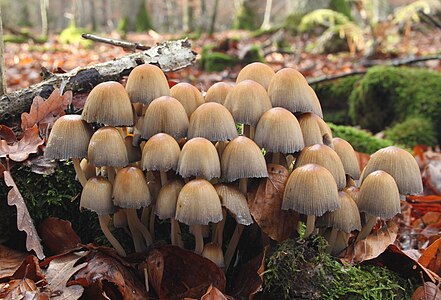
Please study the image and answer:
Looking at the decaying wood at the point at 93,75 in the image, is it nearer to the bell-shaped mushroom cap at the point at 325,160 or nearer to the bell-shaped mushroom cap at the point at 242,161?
the bell-shaped mushroom cap at the point at 242,161

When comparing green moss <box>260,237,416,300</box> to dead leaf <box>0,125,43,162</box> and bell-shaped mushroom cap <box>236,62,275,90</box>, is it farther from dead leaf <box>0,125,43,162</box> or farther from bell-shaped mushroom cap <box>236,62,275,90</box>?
dead leaf <box>0,125,43,162</box>

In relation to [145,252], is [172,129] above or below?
above

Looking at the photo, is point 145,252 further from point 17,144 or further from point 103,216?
point 17,144

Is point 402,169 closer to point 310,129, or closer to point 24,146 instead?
point 310,129

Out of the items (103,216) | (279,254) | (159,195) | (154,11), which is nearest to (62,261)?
(103,216)

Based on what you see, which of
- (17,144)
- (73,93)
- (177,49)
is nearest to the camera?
(17,144)

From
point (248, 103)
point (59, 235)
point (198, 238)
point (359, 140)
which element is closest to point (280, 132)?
point (248, 103)
